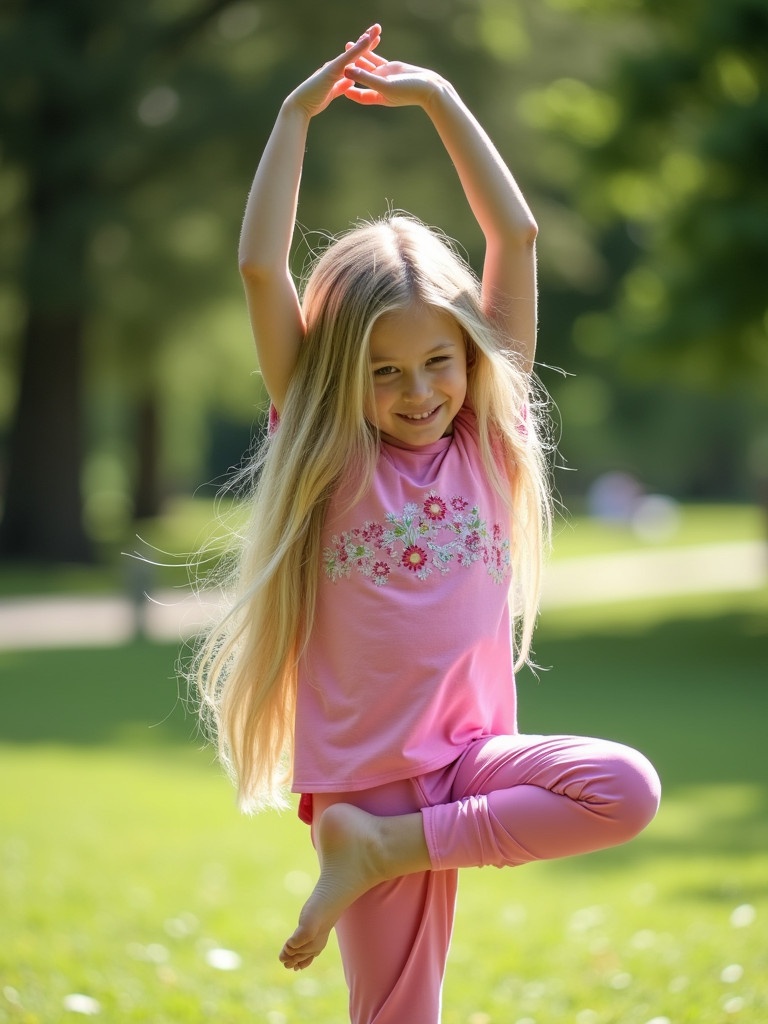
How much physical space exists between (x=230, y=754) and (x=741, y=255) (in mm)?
10458

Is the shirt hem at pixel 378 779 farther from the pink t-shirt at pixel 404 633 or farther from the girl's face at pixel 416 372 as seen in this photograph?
the girl's face at pixel 416 372

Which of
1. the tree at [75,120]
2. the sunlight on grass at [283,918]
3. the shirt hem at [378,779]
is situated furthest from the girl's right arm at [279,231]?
the tree at [75,120]

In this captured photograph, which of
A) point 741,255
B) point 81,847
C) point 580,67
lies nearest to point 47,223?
point 580,67

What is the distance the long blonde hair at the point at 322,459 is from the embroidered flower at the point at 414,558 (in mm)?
168

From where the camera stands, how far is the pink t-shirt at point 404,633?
2.74m

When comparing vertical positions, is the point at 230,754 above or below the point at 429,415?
below

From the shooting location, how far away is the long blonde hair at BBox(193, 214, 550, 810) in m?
2.85

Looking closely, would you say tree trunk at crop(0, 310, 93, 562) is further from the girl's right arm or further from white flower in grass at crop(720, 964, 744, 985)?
the girl's right arm

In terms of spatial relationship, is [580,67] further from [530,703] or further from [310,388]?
[310,388]

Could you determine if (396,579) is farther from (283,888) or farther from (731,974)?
(283,888)

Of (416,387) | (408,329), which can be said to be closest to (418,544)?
(416,387)

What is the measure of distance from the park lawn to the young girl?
1314mm

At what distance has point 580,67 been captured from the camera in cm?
2156

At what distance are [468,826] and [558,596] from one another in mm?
16651
